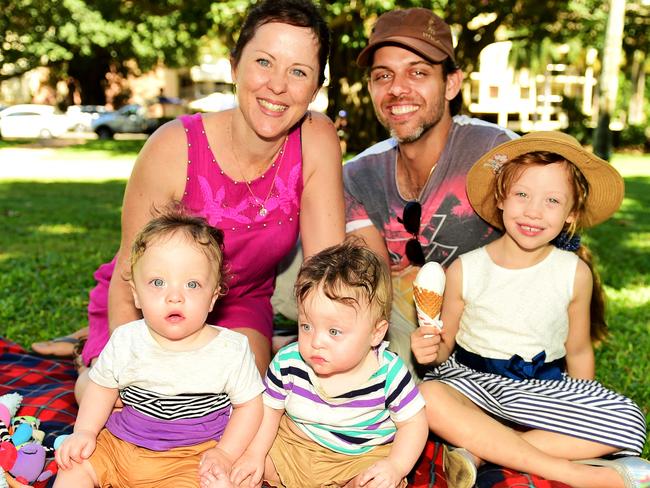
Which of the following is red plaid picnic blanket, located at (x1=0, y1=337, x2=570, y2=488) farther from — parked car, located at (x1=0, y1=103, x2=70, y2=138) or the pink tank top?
parked car, located at (x1=0, y1=103, x2=70, y2=138)

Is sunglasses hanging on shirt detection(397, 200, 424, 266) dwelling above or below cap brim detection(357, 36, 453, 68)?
below

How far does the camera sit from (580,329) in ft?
11.4

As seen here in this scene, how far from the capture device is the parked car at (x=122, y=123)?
109 feet

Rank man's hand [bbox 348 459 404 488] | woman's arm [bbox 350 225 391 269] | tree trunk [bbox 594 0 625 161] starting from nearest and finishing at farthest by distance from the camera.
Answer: man's hand [bbox 348 459 404 488]
woman's arm [bbox 350 225 391 269]
tree trunk [bbox 594 0 625 161]

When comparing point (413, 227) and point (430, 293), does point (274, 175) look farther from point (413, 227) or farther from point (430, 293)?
point (430, 293)

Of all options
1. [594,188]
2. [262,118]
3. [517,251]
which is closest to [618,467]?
[517,251]

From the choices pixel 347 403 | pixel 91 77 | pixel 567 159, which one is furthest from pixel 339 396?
pixel 91 77

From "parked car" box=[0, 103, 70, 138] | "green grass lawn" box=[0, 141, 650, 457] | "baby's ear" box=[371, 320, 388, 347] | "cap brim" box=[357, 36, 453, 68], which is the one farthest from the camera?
"parked car" box=[0, 103, 70, 138]

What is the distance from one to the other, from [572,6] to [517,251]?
2015cm

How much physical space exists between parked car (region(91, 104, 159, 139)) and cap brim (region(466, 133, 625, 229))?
31.7m

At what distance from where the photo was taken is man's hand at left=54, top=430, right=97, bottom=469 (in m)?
2.73

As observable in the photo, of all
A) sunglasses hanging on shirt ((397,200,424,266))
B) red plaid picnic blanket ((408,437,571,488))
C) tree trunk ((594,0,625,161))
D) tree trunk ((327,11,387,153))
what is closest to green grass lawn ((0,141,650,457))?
red plaid picnic blanket ((408,437,571,488))

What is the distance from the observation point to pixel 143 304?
2787mm

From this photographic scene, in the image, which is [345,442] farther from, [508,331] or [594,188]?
[594,188]
